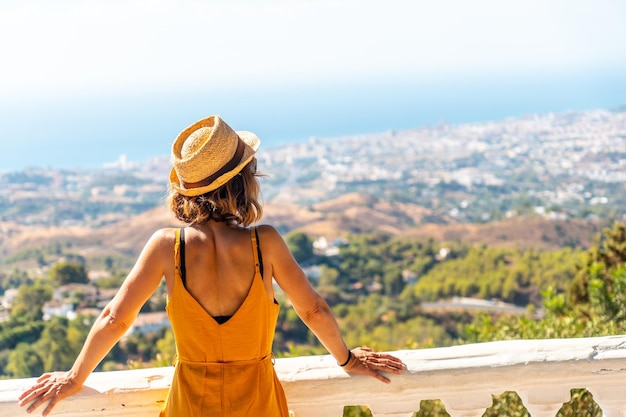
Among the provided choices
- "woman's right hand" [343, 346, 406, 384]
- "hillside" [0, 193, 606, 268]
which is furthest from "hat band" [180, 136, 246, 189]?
"hillside" [0, 193, 606, 268]

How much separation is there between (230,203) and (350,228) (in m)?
53.1

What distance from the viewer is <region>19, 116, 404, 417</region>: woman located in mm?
1306

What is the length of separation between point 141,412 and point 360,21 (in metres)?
158

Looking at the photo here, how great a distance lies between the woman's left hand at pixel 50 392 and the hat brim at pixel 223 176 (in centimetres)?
50

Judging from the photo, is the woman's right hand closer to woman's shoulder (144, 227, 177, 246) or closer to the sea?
woman's shoulder (144, 227, 177, 246)

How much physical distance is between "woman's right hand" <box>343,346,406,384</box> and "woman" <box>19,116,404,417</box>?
0.19m

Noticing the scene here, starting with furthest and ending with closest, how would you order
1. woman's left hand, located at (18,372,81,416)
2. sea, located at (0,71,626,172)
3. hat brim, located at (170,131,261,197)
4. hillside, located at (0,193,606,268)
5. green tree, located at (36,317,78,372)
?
sea, located at (0,71,626,172), hillside, located at (0,193,606,268), green tree, located at (36,317,78,372), woman's left hand, located at (18,372,81,416), hat brim, located at (170,131,261,197)

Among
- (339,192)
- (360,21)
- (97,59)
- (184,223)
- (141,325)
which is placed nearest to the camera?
(184,223)

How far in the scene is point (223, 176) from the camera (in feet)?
4.18

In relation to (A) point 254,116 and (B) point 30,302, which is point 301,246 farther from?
(A) point 254,116

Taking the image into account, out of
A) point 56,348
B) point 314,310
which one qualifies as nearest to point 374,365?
point 314,310

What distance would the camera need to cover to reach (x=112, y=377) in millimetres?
1457

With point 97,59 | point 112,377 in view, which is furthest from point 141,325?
point 97,59

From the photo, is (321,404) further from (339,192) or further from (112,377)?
(339,192)
